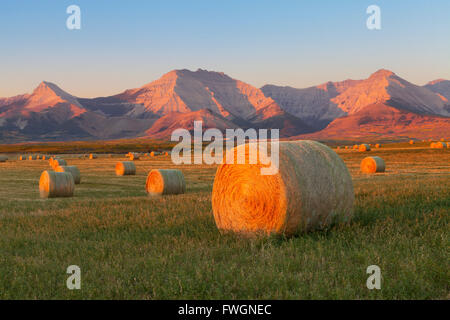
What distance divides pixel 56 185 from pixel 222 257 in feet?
55.0

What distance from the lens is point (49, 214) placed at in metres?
13.8

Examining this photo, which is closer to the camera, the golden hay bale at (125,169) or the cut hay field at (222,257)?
the cut hay field at (222,257)

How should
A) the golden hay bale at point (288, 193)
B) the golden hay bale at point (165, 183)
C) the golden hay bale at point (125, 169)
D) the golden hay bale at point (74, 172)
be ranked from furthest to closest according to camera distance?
the golden hay bale at point (125, 169) → the golden hay bale at point (74, 172) → the golden hay bale at point (165, 183) → the golden hay bale at point (288, 193)

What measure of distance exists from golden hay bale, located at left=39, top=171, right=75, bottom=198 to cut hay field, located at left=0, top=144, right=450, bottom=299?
9981 millimetres

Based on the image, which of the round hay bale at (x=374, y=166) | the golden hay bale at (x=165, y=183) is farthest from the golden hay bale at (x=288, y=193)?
the round hay bale at (x=374, y=166)

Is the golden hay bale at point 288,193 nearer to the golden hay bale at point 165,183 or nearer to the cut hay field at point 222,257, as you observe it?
the cut hay field at point 222,257

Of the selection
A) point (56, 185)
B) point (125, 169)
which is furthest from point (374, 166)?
point (56, 185)

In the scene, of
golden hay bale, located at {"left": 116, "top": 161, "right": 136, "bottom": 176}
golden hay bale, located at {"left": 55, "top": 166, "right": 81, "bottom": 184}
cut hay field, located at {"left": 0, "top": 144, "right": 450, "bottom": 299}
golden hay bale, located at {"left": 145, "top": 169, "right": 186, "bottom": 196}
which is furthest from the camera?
golden hay bale, located at {"left": 116, "top": 161, "right": 136, "bottom": 176}

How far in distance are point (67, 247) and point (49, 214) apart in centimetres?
528

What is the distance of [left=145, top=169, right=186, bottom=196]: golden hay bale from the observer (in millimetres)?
22781

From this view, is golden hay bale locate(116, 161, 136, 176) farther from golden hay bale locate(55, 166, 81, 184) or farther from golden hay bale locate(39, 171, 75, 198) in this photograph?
golden hay bale locate(39, 171, 75, 198)

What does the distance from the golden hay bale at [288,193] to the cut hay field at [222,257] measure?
12.8 inches

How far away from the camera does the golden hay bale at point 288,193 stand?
29.6 feet

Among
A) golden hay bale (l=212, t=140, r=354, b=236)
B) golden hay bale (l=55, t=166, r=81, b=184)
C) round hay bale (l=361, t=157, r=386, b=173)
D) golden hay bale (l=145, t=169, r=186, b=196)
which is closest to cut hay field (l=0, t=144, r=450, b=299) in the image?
golden hay bale (l=212, t=140, r=354, b=236)
